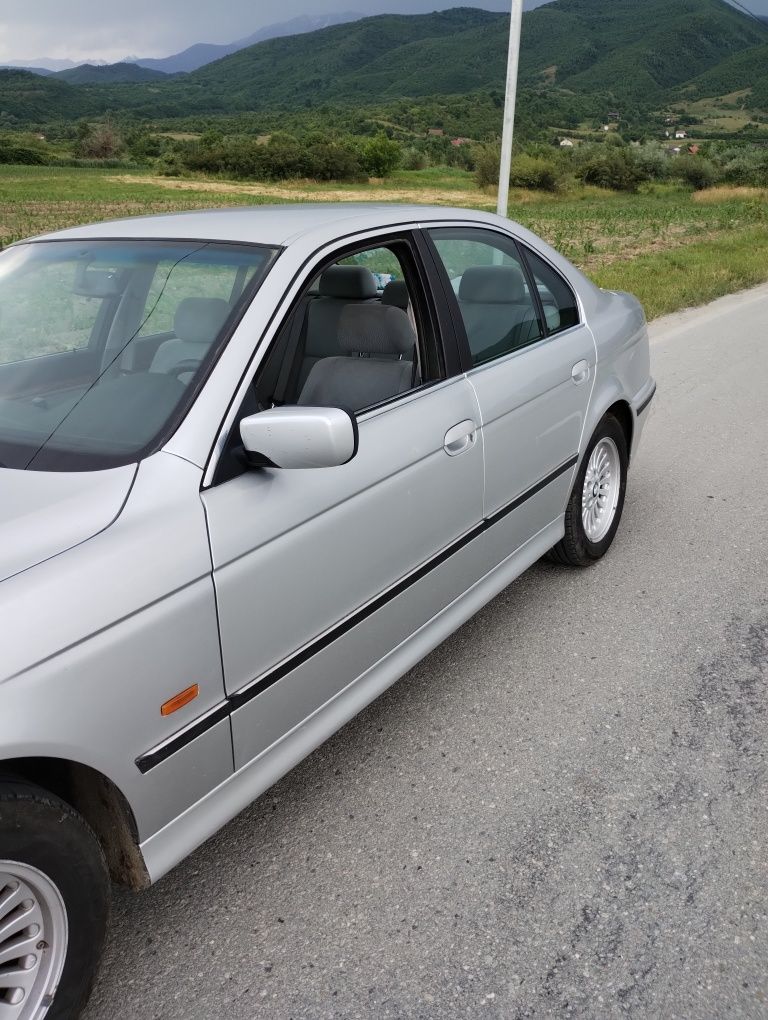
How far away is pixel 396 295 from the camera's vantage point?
347cm

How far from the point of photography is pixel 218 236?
8.87ft

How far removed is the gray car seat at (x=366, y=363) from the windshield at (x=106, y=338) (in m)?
0.51

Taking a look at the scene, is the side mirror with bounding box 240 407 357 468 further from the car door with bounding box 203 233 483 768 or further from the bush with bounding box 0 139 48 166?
the bush with bounding box 0 139 48 166

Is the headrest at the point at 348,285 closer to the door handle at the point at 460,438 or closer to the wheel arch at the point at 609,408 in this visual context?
the door handle at the point at 460,438

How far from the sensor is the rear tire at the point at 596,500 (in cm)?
402

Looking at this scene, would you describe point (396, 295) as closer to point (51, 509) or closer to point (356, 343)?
point (356, 343)

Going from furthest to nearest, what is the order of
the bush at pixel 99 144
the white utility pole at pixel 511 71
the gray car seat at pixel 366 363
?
1. the bush at pixel 99 144
2. the white utility pole at pixel 511 71
3. the gray car seat at pixel 366 363

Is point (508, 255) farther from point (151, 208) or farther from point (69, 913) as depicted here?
point (151, 208)

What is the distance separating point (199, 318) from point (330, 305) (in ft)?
3.03

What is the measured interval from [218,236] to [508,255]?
143 cm

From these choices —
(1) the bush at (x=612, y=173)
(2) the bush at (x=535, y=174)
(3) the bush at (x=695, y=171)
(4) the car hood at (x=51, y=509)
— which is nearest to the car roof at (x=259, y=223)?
(4) the car hood at (x=51, y=509)

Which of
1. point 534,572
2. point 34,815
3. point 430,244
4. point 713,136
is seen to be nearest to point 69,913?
point 34,815

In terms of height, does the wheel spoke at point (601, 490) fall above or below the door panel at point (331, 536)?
below

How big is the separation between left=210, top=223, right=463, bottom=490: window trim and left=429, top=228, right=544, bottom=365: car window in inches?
5.7
